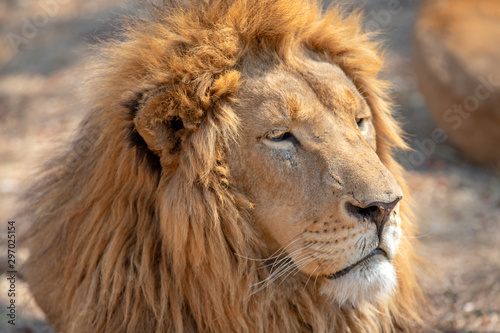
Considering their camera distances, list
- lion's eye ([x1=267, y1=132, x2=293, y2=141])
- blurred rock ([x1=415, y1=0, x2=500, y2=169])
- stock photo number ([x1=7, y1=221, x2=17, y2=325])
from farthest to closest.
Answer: blurred rock ([x1=415, y1=0, x2=500, y2=169]), stock photo number ([x1=7, y1=221, x2=17, y2=325]), lion's eye ([x1=267, y1=132, x2=293, y2=141])

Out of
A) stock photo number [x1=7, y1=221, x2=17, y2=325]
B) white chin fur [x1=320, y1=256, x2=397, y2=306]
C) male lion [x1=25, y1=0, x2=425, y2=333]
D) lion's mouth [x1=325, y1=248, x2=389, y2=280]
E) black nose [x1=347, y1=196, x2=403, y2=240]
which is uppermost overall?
stock photo number [x1=7, y1=221, x2=17, y2=325]

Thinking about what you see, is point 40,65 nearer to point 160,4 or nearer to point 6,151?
point 6,151

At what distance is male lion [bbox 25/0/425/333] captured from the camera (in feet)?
7.12

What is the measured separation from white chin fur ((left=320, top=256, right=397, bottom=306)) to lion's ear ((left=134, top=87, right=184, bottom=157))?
86 cm

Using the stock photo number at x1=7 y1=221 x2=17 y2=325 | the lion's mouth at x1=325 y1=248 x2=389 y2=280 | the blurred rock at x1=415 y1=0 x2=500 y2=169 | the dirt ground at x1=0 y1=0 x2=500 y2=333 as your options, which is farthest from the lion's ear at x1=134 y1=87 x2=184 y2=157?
the blurred rock at x1=415 y1=0 x2=500 y2=169

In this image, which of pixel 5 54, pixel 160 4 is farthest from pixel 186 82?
pixel 5 54

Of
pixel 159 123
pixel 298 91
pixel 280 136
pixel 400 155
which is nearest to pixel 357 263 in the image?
pixel 280 136

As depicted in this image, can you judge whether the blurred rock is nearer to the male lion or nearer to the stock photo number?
the male lion

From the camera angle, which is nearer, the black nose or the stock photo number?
the black nose

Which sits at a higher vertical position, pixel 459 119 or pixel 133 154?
pixel 459 119

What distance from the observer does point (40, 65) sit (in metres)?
7.46

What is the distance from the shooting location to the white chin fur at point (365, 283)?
214 centimetres

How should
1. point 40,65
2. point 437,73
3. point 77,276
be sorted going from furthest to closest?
point 40,65 < point 437,73 < point 77,276

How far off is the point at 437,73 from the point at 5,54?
227 inches
